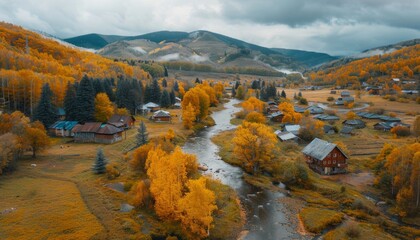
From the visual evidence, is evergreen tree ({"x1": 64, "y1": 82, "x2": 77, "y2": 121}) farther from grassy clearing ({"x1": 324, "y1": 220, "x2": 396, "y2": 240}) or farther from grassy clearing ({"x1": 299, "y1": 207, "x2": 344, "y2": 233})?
grassy clearing ({"x1": 324, "y1": 220, "x2": 396, "y2": 240})

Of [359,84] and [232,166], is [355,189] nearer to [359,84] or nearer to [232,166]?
[232,166]

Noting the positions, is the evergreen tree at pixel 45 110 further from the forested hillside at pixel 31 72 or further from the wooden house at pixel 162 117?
the wooden house at pixel 162 117

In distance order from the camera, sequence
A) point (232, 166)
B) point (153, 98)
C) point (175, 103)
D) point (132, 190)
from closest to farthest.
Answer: point (132, 190)
point (232, 166)
point (153, 98)
point (175, 103)

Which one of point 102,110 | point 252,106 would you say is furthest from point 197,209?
point 252,106

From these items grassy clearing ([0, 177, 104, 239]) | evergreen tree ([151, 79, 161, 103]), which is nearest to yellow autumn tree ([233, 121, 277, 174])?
grassy clearing ([0, 177, 104, 239])

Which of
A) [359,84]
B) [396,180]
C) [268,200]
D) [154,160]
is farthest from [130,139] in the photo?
[359,84]

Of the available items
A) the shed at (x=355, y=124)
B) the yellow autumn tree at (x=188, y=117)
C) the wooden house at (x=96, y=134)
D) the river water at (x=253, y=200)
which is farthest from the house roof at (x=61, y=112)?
the shed at (x=355, y=124)

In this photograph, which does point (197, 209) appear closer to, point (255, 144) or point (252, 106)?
point (255, 144)
